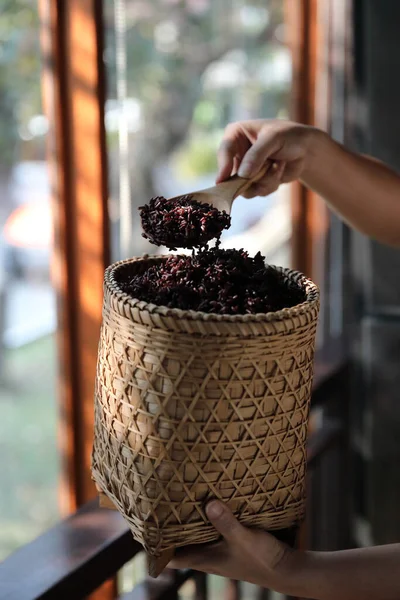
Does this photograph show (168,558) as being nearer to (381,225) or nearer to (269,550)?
(269,550)

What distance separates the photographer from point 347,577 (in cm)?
108

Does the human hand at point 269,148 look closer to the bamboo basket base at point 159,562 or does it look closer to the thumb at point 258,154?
the thumb at point 258,154

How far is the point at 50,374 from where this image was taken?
75.1 inches

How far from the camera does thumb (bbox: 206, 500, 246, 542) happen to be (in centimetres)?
95

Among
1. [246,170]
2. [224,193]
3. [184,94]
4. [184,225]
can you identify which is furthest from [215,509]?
[184,94]

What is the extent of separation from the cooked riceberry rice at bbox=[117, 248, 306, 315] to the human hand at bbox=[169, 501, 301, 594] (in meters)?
0.28

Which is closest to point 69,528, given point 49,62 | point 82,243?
point 82,243

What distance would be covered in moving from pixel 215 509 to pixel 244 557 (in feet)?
0.36

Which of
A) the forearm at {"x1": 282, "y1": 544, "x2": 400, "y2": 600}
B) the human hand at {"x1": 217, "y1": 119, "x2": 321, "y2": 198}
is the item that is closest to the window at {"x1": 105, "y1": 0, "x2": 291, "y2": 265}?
the human hand at {"x1": 217, "y1": 119, "x2": 321, "y2": 198}

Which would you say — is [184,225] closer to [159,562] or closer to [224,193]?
[224,193]

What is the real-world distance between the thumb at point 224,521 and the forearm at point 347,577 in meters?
0.13

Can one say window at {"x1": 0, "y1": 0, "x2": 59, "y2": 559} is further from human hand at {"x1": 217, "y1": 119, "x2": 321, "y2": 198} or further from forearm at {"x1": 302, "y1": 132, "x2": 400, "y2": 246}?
forearm at {"x1": 302, "y1": 132, "x2": 400, "y2": 246}

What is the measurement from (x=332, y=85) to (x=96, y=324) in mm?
1706

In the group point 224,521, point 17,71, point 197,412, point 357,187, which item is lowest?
point 224,521
